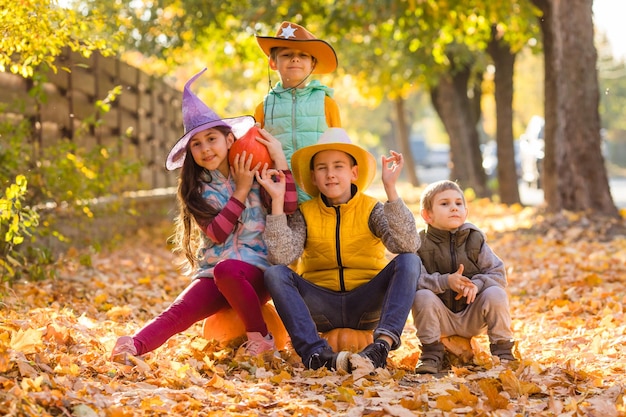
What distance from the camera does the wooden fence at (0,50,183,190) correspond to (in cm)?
828

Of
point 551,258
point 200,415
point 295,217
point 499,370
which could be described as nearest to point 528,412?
point 499,370

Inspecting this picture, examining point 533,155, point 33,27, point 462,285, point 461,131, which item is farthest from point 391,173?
point 533,155

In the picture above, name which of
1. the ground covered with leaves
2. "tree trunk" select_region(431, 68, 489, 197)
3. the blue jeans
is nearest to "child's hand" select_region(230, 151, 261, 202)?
the blue jeans

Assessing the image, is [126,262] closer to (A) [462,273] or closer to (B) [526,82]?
(A) [462,273]

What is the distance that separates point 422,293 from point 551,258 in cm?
499

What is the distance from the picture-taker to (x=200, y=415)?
3598mm

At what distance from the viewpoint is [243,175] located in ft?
15.7

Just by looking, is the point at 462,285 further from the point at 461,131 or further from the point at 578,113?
the point at 461,131

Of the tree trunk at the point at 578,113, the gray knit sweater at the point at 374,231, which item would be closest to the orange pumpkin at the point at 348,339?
the gray knit sweater at the point at 374,231

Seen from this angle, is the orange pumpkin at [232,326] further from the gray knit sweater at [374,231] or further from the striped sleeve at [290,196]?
the striped sleeve at [290,196]

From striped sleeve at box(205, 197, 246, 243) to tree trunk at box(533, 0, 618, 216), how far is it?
7872 mm

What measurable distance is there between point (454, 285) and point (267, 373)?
1.10 m

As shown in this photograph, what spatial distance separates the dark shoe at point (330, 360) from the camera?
435cm

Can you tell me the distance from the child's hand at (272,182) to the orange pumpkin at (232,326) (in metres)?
0.77
